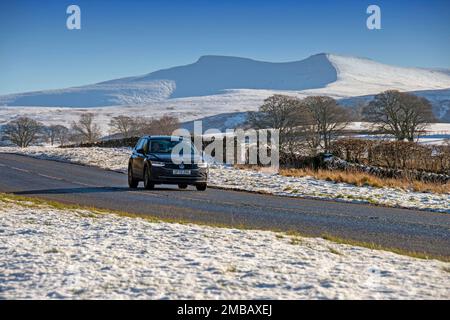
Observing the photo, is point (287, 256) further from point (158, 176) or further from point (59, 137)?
point (59, 137)

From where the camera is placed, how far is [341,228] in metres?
12.7

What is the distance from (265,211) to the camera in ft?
51.0

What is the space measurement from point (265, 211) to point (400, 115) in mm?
42664

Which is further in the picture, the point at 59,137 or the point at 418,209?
the point at 59,137

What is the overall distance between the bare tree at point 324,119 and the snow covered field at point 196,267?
3840cm

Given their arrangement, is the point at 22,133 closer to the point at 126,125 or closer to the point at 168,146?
the point at 126,125

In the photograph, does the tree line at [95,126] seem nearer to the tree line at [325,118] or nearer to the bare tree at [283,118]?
the bare tree at [283,118]

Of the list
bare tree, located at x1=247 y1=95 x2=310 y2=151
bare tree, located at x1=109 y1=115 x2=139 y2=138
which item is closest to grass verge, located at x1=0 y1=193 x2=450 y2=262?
bare tree, located at x1=247 y1=95 x2=310 y2=151

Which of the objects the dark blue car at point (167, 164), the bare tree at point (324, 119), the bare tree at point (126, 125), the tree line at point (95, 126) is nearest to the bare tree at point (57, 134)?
the tree line at point (95, 126)

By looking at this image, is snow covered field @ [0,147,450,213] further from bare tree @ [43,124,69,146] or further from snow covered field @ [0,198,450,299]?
bare tree @ [43,124,69,146]

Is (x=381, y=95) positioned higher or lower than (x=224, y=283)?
higher

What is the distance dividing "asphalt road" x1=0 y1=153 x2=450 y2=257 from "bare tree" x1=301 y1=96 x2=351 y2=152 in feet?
90.4
